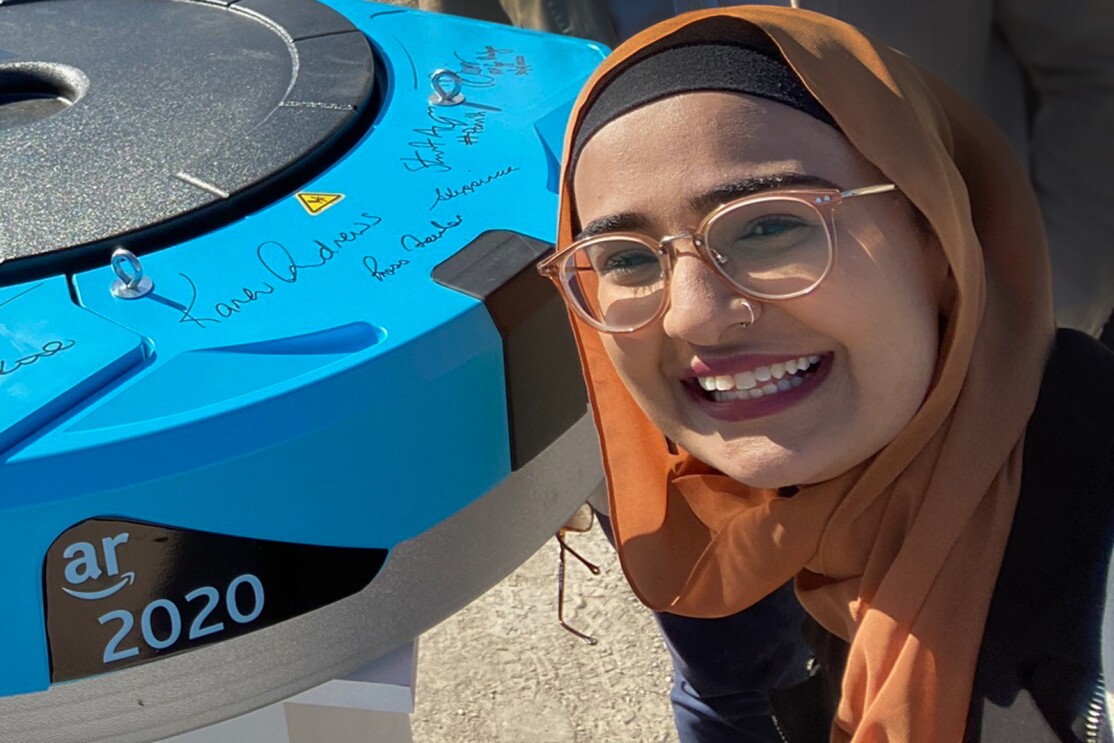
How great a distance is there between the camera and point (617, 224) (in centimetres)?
106

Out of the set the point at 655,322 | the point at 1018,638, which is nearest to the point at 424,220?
the point at 655,322

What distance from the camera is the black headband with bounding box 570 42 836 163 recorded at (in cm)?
101

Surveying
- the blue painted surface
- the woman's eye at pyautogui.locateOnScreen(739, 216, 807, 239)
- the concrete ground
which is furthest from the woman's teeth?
the concrete ground

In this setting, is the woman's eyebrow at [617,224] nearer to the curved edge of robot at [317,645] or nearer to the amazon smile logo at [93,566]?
the curved edge of robot at [317,645]

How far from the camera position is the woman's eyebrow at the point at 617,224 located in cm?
105

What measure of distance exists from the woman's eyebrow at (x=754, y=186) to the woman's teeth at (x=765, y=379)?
0.46 ft

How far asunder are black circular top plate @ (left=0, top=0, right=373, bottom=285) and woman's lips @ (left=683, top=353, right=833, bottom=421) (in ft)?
1.77

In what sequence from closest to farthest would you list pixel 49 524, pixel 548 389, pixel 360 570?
pixel 49 524
pixel 360 570
pixel 548 389

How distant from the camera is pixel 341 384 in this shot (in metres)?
1.06

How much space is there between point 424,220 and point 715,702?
0.70m

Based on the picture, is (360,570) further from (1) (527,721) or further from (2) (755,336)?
(1) (527,721)
